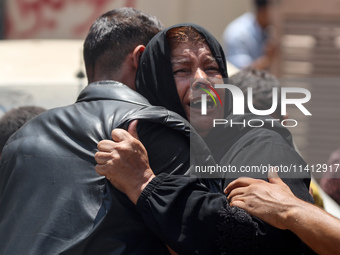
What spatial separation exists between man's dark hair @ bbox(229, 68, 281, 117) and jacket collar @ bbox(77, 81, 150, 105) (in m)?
0.98

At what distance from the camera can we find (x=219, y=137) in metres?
3.04

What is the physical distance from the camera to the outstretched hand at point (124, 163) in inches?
105

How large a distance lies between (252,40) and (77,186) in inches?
177

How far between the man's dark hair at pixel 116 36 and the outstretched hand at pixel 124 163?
1.84 ft

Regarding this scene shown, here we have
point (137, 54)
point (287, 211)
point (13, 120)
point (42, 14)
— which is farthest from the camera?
point (42, 14)

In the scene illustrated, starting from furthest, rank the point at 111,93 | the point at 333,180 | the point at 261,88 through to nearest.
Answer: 1. the point at 333,180
2. the point at 261,88
3. the point at 111,93

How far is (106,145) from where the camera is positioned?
270 centimetres

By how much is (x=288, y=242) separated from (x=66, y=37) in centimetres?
641

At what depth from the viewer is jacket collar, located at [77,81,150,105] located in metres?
2.91

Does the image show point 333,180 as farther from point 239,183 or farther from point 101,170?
point 101,170

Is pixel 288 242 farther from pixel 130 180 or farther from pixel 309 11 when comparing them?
pixel 309 11

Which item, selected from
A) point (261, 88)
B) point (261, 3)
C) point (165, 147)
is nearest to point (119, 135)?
point (165, 147)

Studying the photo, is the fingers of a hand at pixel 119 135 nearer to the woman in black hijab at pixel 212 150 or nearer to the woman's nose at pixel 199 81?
the woman in black hijab at pixel 212 150

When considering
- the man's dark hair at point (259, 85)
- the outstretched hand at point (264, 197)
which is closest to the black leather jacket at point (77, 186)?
the outstretched hand at point (264, 197)
